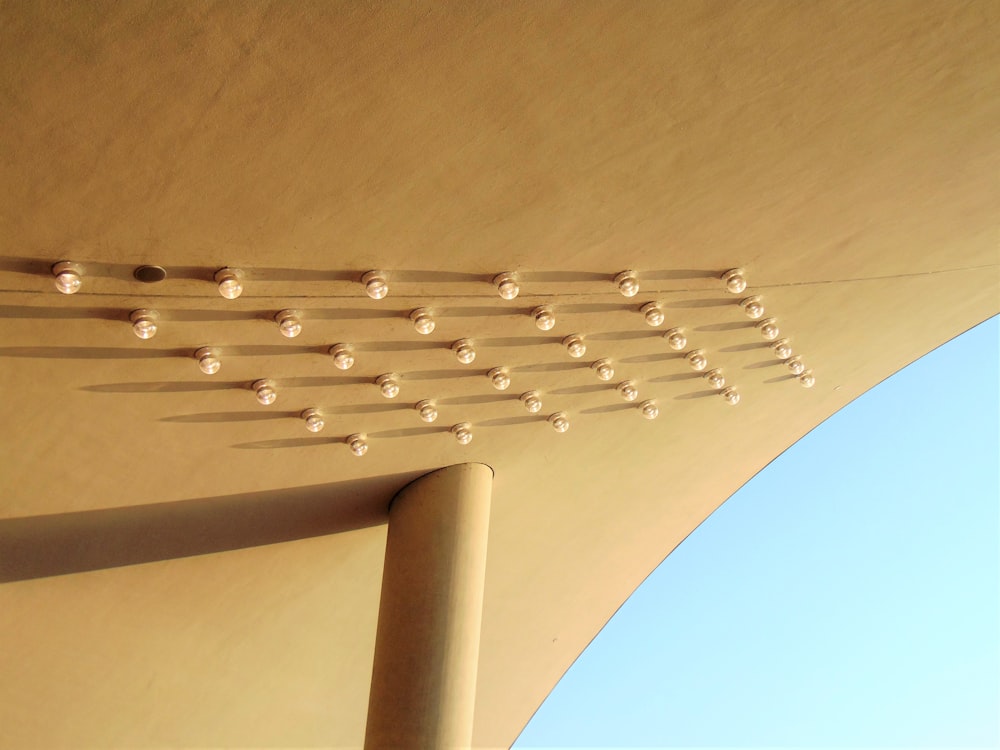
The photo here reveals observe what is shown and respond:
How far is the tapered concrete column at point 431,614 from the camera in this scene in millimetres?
6492

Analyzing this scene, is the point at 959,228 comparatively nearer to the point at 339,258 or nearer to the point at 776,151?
the point at 776,151

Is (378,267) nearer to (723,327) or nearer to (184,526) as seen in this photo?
(723,327)

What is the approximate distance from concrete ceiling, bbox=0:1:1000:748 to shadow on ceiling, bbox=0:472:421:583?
0.10ft

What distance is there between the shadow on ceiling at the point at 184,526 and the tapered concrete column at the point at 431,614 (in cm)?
36

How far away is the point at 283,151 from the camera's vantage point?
4.69 m

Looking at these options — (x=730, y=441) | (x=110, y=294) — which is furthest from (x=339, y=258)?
(x=730, y=441)

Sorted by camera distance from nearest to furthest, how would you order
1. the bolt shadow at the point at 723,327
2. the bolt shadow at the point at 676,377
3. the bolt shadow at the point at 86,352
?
the bolt shadow at the point at 86,352, the bolt shadow at the point at 723,327, the bolt shadow at the point at 676,377

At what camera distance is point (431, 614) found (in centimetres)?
678

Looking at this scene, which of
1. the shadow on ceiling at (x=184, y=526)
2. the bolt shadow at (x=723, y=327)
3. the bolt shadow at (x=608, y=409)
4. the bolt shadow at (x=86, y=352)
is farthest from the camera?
the bolt shadow at (x=608, y=409)

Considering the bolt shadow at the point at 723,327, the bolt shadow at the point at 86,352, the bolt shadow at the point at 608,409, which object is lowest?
the bolt shadow at the point at 86,352

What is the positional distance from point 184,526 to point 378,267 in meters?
3.04

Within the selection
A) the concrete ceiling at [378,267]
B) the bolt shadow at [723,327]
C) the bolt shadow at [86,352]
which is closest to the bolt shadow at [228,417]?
the concrete ceiling at [378,267]

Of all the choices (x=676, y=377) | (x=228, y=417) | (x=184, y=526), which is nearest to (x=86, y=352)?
(x=228, y=417)

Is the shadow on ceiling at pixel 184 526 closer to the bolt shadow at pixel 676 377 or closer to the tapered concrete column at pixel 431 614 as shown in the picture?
the tapered concrete column at pixel 431 614
